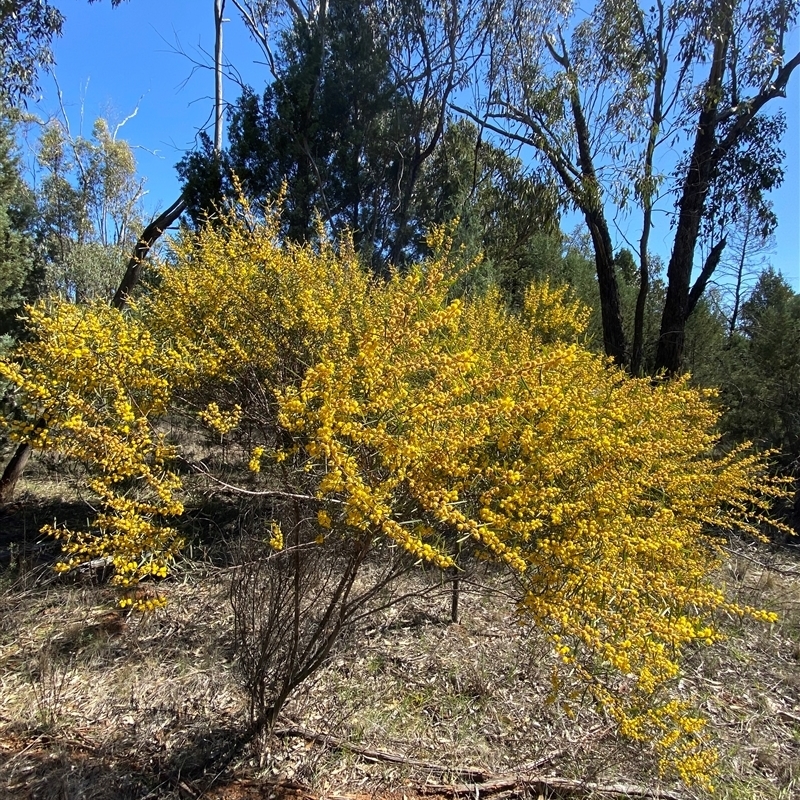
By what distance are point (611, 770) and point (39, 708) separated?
2535mm

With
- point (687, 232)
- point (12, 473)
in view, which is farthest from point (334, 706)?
point (687, 232)

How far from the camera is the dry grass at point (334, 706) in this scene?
92.5 inches

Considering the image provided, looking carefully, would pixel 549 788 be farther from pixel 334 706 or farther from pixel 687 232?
pixel 687 232

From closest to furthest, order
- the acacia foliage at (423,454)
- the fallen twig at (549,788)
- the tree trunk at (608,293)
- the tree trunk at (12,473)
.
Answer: the acacia foliage at (423,454) → the fallen twig at (549,788) → the tree trunk at (12,473) → the tree trunk at (608,293)

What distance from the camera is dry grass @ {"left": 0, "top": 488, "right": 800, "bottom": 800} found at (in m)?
2.35

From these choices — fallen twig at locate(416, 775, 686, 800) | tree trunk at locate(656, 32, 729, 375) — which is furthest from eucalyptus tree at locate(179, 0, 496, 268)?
fallen twig at locate(416, 775, 686, 800)

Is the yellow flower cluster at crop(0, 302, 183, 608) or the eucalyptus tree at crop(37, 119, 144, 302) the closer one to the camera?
the yellow flower cluster at crop(0, 302, 183, 608)

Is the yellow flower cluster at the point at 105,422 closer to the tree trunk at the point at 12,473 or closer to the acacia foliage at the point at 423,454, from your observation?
the acacia foliage at the point at 423,454

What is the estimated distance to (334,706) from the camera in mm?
2744

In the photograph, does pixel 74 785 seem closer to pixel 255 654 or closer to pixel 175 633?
pixel 255 654

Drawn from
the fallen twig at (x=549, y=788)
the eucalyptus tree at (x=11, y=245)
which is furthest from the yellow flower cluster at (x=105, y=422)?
the eucalyptus tree at (x=11, y=245)

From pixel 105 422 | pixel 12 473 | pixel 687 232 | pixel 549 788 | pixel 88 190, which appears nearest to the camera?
pixel 105 422

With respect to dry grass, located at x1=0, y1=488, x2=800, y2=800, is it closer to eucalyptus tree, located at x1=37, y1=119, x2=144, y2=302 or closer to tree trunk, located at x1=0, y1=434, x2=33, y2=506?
tree trunk, located at x1=0, y1=434, x2=33, y2=506

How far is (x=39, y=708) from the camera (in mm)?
2633
